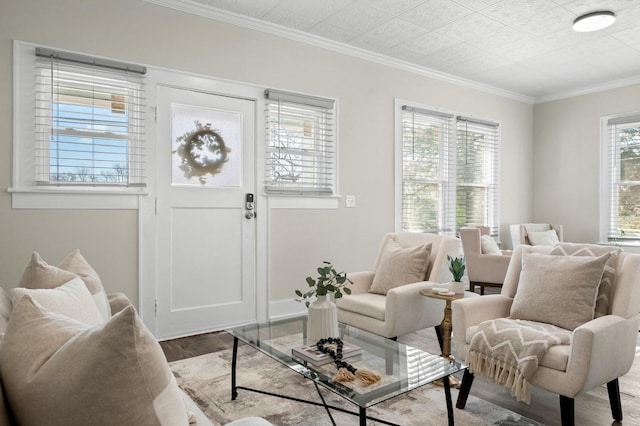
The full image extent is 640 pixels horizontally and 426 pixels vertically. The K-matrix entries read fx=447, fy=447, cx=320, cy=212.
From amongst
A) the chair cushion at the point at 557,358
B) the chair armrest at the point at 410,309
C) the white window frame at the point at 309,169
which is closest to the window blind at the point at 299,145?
the white window frame at the point at 309,169

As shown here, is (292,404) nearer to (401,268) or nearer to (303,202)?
(401,268)

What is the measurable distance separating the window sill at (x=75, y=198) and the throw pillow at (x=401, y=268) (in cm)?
193

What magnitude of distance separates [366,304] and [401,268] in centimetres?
42

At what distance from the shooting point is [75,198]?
3.20 metres

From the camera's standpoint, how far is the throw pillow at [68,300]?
1144 millimetres

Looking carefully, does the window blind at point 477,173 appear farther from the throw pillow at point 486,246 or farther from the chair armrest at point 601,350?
the chair armrest at point 601,350

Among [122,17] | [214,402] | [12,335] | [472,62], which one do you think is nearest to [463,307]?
[214,402]

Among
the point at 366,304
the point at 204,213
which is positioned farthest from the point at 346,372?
the point at 204,213

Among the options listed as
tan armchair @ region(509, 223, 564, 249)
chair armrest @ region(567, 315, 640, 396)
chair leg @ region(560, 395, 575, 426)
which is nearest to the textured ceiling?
tan armchair @ region(509, 223, 564, 249)

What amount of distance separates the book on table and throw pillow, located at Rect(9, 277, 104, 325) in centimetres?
90

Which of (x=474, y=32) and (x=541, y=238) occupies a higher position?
(x=474, y=32)

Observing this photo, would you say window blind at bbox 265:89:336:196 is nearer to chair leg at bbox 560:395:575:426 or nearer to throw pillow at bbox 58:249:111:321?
throw pillow at bbox 58:249:111:321

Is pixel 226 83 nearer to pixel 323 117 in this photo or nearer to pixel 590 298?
pixel 323 117

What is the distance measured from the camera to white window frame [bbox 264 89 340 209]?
4113 millimetres
